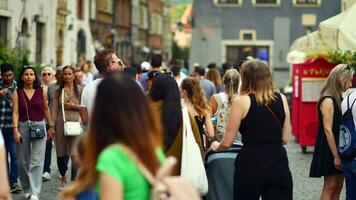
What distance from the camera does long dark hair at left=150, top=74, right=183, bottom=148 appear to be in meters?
7.15

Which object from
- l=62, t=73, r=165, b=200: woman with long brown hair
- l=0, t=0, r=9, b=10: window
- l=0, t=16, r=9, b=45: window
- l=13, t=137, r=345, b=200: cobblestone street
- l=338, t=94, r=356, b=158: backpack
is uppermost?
l=0, t=0, r=9, b=10: window

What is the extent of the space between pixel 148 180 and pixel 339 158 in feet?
15.8

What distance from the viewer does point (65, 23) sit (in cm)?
3947

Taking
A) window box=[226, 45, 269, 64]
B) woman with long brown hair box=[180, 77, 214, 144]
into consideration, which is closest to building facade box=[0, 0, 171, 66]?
window box=[226, 45, 269, 64]

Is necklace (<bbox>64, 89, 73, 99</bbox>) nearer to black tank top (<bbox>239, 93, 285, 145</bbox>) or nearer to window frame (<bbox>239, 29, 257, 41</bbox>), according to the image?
black tank top (<bbox>239, 93, 285, 145</bbox>)

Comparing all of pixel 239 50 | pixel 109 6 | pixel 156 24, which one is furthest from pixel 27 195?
pixel 156 24

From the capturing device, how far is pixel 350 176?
816 cm

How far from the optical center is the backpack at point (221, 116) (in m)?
9.55

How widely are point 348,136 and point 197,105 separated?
1.72m

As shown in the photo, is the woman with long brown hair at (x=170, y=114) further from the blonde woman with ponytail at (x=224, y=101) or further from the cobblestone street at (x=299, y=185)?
the cobblestone street at (x=299, y=185)

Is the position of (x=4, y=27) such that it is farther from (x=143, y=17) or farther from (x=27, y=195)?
(x=143, y=17)

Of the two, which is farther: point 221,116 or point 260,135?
point 221,116

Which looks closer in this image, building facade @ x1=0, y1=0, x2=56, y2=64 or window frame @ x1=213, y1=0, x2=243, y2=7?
building facade @ x1=0, y1=0, x2=56, y2=64

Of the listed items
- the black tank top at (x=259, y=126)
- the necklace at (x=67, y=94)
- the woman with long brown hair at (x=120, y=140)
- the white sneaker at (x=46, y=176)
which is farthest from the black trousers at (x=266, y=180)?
the white sneaker at (x=46, y=176)
